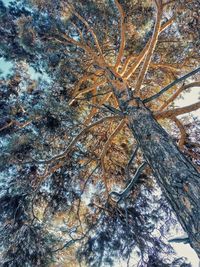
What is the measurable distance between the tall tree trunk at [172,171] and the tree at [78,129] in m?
0.49

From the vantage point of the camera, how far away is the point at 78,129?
4895mm

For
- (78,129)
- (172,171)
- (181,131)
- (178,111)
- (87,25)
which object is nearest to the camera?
(172,171)

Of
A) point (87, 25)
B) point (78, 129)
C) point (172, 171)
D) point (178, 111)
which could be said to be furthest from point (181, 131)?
point (87, 25)

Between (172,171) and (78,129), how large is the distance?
106 inches

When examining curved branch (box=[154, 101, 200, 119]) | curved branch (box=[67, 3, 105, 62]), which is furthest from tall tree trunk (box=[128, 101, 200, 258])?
curved branch (box=[67, 3, 105, 62])

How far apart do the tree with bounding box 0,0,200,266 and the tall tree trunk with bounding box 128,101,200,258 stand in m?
0.49

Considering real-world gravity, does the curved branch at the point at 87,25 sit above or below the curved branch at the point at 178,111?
above

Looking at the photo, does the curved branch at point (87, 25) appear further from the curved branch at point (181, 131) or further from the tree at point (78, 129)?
the curved branch at point (181, 131)

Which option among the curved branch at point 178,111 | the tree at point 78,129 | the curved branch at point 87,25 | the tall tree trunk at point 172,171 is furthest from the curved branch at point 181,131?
the curved branch at point 87,25

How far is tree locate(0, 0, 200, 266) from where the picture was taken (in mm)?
4207

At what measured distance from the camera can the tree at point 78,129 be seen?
4.21 m

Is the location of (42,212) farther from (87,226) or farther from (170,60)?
(170,60)

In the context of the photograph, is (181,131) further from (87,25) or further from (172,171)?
(87,25)

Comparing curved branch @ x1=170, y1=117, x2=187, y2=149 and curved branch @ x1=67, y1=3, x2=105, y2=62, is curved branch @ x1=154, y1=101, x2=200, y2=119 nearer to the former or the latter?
curved branch @ x1=170, y1=117, x2=187, y2=149
